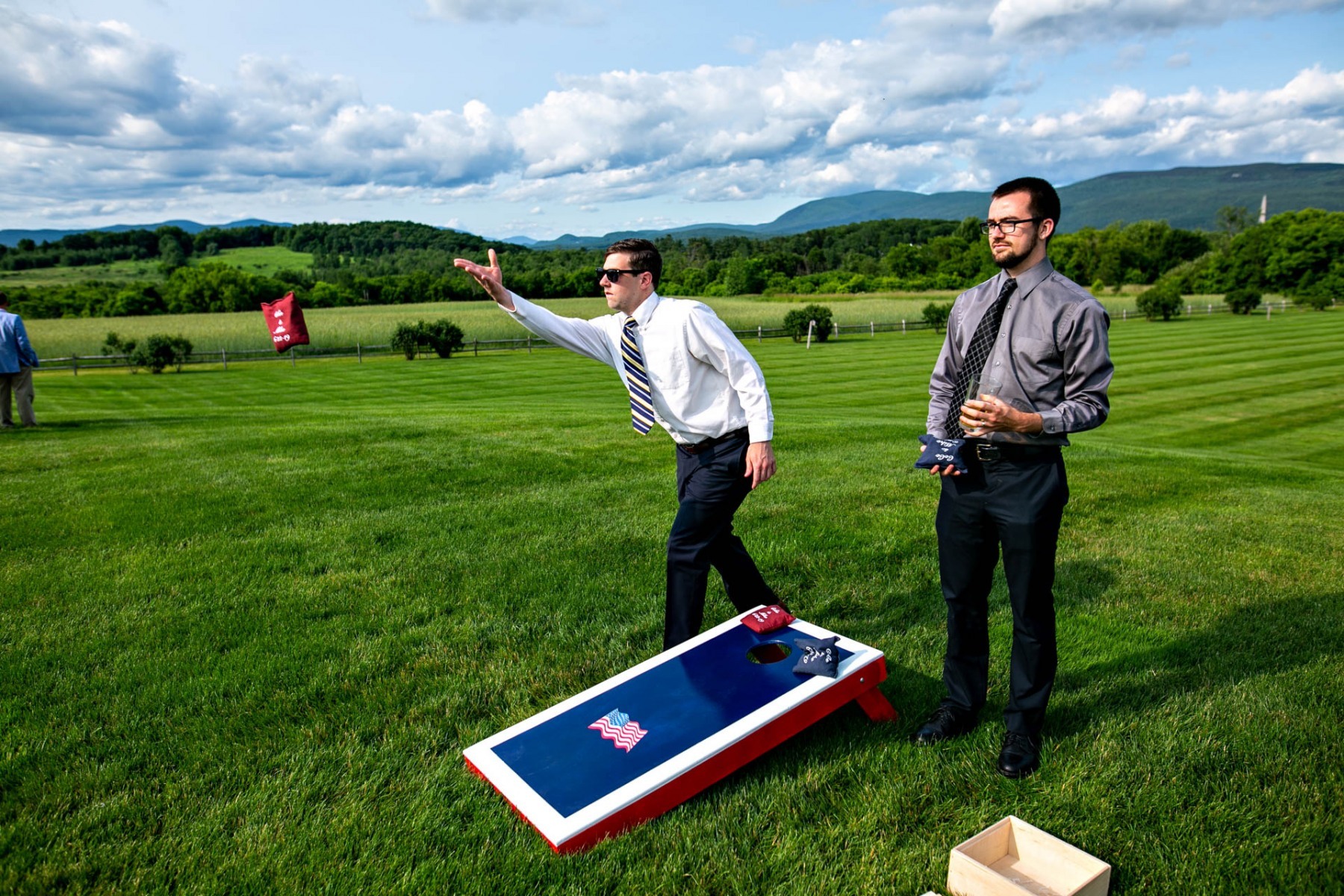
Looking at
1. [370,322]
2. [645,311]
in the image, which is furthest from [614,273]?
[370,322]

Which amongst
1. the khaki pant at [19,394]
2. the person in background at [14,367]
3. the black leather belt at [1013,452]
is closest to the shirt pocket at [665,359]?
the black leather belt at [1013,452]

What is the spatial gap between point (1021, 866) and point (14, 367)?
687 inches

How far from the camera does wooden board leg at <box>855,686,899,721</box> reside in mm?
4328

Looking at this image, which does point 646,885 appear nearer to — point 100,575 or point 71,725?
point 71,725

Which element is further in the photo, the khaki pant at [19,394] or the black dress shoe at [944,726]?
the khaki pant at [19,394]

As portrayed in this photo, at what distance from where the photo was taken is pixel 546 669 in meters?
5.06

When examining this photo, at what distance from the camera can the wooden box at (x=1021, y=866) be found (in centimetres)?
301

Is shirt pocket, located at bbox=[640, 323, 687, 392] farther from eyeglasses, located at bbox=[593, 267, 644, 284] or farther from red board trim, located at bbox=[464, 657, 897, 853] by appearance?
red board trim, located at bbox=[464, 657, 897, 853]

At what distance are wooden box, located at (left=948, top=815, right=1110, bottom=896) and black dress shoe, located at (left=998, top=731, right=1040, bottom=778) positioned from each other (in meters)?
0.44


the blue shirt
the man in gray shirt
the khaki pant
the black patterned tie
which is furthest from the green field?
the man in gray shirt

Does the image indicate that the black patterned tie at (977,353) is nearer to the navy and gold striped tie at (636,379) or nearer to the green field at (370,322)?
the navy and gold striped tie at (636,379)

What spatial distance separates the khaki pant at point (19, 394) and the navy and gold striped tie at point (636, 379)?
1485 centimetres

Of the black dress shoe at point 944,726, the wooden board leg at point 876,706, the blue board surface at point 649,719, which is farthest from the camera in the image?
the wooden board leg at point 876,706

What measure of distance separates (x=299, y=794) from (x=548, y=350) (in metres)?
51.4
